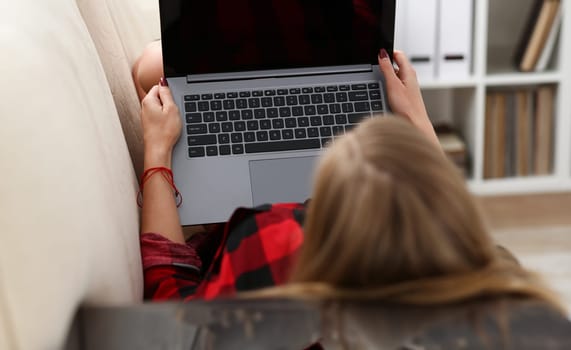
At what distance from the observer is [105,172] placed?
0.79 m

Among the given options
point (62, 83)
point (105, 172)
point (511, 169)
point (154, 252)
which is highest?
point (62, 83)

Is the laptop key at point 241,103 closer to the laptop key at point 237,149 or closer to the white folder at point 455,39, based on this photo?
the laptop key at point 237,149

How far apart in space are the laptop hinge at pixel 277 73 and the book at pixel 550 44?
4.17 feet

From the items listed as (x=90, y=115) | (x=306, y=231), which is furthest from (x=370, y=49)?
(x=306, y=231)

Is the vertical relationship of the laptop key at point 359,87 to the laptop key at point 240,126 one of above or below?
above

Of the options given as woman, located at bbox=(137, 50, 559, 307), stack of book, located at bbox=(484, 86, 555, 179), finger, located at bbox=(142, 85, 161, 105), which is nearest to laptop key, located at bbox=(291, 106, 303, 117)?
finger, located at bbox=(142, 85, 161, 105)

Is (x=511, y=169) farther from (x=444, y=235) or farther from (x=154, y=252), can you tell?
(x=444, y=235)

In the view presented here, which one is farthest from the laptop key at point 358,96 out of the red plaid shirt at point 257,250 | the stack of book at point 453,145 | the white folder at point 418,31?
the stack of book at point 453,145

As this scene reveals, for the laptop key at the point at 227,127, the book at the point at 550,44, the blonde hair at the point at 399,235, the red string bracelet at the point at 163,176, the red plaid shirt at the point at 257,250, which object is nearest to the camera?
the blonde hair at the point at 399,235

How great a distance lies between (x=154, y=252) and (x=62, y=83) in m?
0.26

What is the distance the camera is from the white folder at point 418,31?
2.08 metres

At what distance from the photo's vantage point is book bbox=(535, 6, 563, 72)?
7.17 ft

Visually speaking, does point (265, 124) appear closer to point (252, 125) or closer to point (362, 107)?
point (252, 125)

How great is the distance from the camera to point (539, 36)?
2.20 metres
